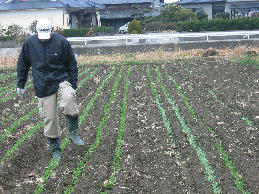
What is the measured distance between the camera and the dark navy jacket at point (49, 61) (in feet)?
21.4

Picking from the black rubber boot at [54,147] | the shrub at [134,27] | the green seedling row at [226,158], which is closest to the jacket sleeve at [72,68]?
the black rubber boot at [54,147]

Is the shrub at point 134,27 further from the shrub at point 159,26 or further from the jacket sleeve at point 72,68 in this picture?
the jacket sleeve at point 72,68

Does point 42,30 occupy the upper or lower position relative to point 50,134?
upper

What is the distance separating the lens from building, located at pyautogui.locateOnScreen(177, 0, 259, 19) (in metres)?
46.4

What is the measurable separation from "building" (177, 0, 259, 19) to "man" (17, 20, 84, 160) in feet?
134

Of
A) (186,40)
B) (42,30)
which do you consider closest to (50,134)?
(42,30)

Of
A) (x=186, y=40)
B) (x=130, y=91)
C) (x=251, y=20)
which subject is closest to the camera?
(x=130, y=91)

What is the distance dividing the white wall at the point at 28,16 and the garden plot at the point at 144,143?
25.6 meters

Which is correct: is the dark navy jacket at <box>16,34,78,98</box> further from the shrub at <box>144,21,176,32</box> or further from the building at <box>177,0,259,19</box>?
the building at <box>177,0,259,19</box>

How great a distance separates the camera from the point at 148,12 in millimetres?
44812

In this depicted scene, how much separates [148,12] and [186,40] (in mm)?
18472

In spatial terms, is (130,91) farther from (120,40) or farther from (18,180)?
(120,40)

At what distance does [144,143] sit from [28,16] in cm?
3259

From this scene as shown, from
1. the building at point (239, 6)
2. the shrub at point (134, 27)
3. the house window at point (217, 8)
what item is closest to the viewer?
the shrub at point (134, 27)
